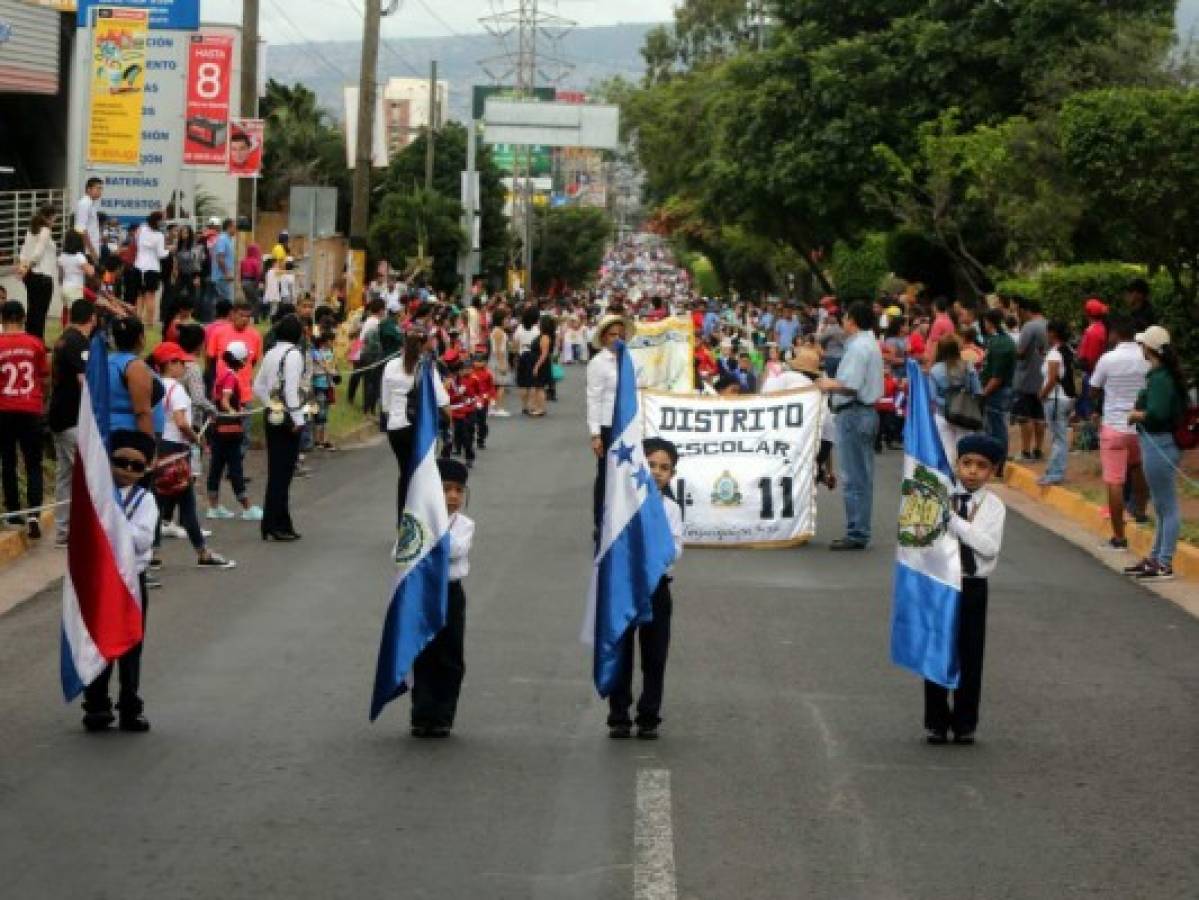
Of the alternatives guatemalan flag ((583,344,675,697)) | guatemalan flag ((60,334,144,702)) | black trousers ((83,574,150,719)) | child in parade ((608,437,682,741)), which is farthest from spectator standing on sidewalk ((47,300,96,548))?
child in parade ((608,437,682,741))

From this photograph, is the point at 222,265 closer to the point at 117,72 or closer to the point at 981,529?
the point at 117,72

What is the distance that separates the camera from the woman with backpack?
23.5m

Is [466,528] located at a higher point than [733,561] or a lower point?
higher

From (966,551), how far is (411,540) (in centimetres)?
261

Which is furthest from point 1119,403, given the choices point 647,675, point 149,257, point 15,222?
point 15,222

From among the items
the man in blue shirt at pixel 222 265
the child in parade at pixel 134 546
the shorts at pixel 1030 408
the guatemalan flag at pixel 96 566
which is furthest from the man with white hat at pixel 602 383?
the man in blue shirt at pixel 222 265

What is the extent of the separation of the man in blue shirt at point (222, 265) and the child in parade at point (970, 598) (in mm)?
24350

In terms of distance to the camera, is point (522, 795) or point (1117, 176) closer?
point (522, 795)

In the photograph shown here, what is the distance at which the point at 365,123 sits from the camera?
4381 centimetres

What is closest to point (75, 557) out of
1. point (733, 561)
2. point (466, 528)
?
point (466, 528)

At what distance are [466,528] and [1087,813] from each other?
10.5 ft

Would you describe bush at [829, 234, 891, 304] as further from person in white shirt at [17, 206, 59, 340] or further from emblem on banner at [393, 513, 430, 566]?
emblem on banner at [393, 513, 430, 566]

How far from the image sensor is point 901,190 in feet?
166

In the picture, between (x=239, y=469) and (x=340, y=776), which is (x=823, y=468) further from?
(x=340, y=776)
